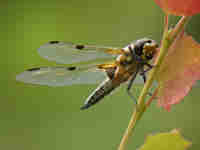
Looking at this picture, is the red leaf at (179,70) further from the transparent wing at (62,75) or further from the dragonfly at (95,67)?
the transparent wing at (62,75)

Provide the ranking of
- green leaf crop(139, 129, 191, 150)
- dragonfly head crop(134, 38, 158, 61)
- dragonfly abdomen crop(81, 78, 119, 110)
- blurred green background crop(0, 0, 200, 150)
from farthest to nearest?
blurred green background crop(0, 0, 200, 150) < dragonfly abdomen crop(81, 78, 119, 110) < dragonfly head crop(134, 38, 158, 61) < green leaf crop(139, 129, 191, 150)

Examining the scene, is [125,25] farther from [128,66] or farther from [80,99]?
[128,66]

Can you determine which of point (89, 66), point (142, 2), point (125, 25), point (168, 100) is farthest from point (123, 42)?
point (168, 100)

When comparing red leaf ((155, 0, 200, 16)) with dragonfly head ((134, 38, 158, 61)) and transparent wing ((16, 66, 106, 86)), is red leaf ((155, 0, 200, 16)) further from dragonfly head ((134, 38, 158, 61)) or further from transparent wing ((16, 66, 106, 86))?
transparent wing ((16, 66, 106, 86))

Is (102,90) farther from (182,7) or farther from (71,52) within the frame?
(182,7)

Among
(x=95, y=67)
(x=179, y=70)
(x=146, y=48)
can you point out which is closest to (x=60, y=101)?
(x=95, y=67)

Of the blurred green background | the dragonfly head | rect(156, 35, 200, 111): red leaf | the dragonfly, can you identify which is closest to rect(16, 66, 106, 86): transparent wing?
the dragonfly
